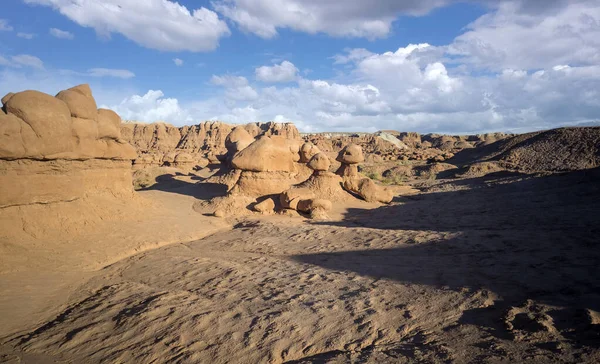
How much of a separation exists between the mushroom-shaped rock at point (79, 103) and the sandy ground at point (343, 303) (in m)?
3.70

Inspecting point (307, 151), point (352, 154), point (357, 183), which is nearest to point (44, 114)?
point (307, 151)

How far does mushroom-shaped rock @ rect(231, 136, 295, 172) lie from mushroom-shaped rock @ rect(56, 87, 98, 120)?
4561 mm

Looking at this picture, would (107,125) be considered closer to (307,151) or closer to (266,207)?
(266,207)

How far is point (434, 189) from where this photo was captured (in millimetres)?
15805

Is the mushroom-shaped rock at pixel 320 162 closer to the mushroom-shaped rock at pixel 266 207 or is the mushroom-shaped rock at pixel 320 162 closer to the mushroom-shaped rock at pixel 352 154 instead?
the mushroom-shaped rock at pixel 352 154

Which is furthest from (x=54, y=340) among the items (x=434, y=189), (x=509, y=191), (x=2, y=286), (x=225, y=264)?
(x=434, y=189)

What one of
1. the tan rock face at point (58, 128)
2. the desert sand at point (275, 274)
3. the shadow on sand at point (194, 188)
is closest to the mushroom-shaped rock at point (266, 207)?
the desert sand at point (275, 274)

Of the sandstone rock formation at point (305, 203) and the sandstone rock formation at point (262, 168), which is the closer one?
the sandstone rock formation at point (305, 203)

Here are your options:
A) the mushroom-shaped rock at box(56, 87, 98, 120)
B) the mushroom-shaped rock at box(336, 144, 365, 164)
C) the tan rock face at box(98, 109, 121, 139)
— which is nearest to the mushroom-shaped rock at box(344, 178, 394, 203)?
the mushroom-shaped rock at box(336, 144, 365, 164)

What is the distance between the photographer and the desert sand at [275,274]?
313 cm

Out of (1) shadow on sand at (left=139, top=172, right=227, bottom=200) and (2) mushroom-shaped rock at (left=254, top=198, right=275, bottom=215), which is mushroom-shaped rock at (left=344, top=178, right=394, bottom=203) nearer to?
(2) mushroom-shaped rock at (left=254, top=198, right=275, bottom=215)

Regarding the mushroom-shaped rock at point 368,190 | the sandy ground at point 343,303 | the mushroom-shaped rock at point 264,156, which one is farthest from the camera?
the mushroom-shaped rock at point 368,190

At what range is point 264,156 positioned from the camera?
11.4 meters

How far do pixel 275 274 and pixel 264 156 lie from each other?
678cm
